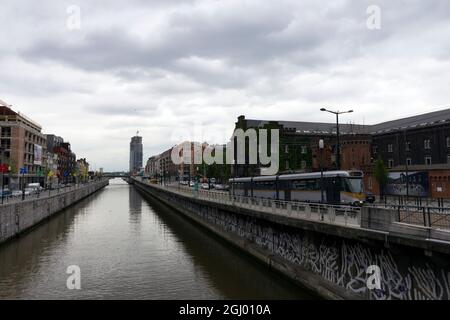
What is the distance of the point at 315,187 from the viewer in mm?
31281

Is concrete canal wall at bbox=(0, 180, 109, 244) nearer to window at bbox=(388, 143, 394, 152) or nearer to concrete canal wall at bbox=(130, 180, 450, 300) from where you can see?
concrete canal wall at bbox=(130, 180, 450, 300)

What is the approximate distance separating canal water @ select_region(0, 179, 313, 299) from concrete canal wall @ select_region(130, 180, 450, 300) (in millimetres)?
1230

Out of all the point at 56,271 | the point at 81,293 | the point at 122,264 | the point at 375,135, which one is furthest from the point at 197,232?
the point at 375,135

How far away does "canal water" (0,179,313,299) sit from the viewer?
800 inches

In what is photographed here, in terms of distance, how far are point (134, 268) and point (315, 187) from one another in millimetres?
16358

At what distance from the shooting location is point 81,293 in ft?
66.1

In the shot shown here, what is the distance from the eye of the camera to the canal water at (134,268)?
2031 cm

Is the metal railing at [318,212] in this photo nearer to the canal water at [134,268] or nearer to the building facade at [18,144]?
the canal water at [134,268]

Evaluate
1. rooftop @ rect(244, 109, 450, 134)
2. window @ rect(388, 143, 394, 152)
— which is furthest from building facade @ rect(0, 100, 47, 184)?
window @ rect(388, 143, 394, 152)

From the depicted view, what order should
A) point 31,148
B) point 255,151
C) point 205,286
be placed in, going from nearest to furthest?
point 205,286 < point 255,151 < point 31,148

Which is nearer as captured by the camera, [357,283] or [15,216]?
[357,283]

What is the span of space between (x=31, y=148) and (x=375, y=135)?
99.5m
